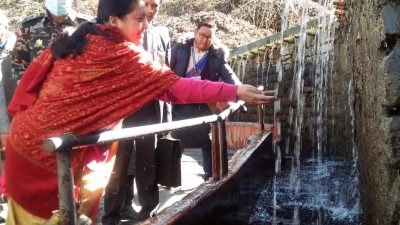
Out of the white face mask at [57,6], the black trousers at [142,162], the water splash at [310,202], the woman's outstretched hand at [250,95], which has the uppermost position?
the white face mask at [57,6]

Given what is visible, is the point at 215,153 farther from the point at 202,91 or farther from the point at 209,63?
the point at 209,63

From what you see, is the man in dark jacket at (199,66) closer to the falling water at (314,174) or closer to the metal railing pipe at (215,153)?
the falling water at (314,174)

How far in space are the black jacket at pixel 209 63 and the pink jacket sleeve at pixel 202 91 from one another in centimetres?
186

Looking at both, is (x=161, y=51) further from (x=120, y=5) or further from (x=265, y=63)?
(x=265, y=63)

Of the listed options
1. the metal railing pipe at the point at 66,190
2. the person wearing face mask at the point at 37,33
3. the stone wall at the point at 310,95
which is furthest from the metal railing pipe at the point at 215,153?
the stone wall at the point at 310,95

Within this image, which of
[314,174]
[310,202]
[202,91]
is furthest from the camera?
[314,174]

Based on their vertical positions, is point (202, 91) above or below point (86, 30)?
below

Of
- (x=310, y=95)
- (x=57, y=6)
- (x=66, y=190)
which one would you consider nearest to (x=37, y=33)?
(x=57, y=6)

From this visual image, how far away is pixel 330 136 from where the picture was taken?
306 inches

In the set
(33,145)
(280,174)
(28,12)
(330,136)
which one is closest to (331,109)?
(330,136)

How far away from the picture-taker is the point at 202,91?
2.07m

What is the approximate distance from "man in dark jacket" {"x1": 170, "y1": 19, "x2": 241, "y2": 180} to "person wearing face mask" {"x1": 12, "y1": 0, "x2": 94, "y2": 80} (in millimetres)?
1042

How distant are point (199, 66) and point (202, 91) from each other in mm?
1954

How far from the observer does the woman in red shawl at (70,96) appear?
75.3 inches
